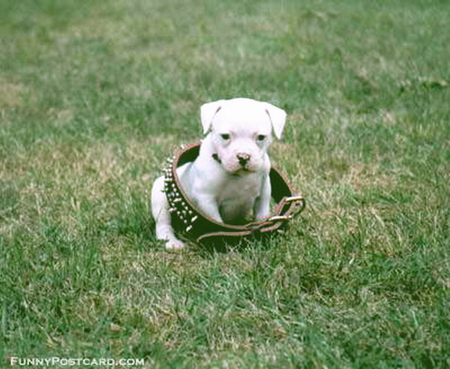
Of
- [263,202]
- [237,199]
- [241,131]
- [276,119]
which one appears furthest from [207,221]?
[276,119]

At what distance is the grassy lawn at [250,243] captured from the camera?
8.09 ft

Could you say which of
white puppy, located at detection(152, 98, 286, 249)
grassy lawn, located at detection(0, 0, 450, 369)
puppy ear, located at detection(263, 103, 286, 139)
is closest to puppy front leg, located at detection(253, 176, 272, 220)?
white puppy, located at detection(152, 98, 286, 249)

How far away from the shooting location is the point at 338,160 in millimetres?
4406

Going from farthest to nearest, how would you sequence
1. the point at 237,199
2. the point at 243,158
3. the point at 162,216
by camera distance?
1. the point at 162,216
2. the point at 237,199
3. the point at 243,158

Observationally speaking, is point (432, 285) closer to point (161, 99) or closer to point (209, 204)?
point (209, 204)

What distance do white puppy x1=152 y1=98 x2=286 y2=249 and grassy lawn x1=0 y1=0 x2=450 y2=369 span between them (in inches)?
8.1

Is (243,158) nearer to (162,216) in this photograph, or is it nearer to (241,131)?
(241,131)

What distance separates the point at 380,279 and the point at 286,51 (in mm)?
4857

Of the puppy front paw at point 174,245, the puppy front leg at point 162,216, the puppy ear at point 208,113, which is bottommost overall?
the puppy front paw at point 174,245

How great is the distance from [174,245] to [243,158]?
0.65 metres

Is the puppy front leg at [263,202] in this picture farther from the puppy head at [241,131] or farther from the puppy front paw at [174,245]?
the puppy front paw at [174,245]

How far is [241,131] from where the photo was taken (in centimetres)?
301

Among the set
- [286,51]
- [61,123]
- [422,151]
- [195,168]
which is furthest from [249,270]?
[286,51]

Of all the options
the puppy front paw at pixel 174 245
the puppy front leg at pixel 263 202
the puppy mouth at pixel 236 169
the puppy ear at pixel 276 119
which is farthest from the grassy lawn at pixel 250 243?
the puppy ear at pixel 276 119
